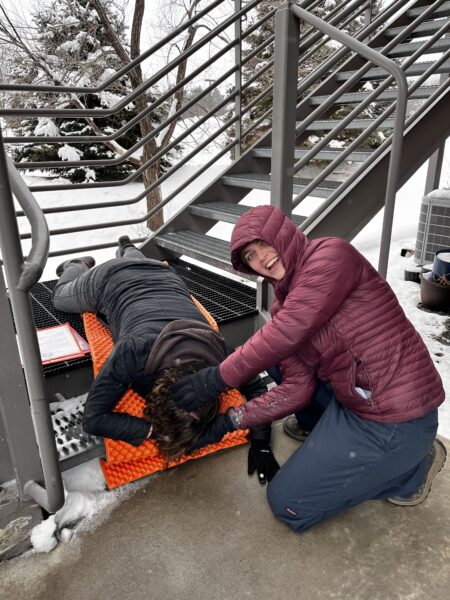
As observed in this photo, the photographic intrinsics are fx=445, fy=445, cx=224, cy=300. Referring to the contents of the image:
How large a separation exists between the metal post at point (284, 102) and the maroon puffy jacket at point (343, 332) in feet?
2.35

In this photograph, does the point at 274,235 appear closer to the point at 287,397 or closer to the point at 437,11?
the point at 287,397

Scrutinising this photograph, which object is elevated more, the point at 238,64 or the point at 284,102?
the point at 238,64

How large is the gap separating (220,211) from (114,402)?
6.27ft

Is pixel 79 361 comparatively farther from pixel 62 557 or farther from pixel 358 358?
pixel 358 358

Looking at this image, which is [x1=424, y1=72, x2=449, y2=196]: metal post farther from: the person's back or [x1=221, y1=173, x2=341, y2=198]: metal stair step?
the person's back

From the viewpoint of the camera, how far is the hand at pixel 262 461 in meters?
1.81

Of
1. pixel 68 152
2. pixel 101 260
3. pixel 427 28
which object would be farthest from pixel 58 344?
pixel 68 152

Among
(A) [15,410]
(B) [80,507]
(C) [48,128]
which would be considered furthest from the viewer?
(C) [48,128]

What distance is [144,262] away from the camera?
8.36ft

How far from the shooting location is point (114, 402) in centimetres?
170

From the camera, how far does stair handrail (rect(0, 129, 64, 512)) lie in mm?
1213

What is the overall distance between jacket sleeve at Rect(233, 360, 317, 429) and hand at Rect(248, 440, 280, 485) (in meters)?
0.18

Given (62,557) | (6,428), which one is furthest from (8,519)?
(6,428)

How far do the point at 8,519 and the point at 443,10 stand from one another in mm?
4768
